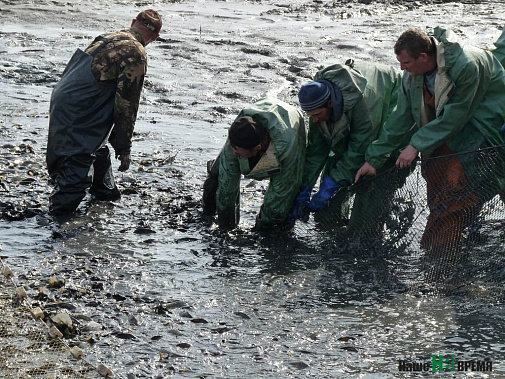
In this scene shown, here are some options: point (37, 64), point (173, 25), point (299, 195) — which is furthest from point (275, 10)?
point (299, 195)

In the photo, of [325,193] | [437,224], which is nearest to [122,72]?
[325,193]

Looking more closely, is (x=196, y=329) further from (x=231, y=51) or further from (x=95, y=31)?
(x=95, y=31)

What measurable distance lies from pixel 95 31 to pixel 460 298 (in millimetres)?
9421

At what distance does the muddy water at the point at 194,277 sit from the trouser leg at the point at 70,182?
5.9 inches

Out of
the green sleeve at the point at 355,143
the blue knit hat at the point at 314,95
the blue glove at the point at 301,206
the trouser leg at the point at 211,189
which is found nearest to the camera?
the blue knit hat at the point at 314,95

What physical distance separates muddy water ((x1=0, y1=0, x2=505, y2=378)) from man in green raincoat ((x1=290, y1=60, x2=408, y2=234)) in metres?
0.38

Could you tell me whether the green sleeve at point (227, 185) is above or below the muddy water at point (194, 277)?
above

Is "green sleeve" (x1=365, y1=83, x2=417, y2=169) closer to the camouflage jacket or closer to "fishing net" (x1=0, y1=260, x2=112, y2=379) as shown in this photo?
the camouflage jacket

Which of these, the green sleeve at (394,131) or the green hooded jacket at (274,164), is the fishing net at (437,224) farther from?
the green hooded jacket at (274,164)

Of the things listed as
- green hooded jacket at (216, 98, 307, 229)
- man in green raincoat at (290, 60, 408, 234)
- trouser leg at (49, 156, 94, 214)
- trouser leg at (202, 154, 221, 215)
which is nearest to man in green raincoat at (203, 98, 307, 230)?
green hooded jacket at (216, 98, 307, 229)

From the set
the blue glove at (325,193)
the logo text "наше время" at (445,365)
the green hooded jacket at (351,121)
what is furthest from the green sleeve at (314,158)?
the logo text "наше время" at (445,365)

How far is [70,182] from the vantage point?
6.88 metres

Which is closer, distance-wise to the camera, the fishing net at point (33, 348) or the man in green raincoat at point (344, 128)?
the fishing net at point (33, 348)

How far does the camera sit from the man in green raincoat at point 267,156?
605 cm
